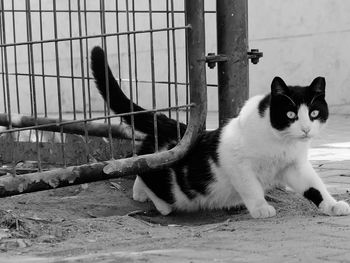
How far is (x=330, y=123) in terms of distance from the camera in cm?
797

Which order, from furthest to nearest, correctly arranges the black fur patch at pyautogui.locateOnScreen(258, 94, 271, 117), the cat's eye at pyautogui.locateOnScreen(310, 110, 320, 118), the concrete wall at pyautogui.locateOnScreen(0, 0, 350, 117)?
the concrete wall at pyautogui.locateOnScreen(0, 0, 350, 117)
the black fur patch at pyautogui.locateOnScreen(258, 94, 271, 117)
the cat's eye at pyautogui.locateOnScreen(310, 110, 320, 118)

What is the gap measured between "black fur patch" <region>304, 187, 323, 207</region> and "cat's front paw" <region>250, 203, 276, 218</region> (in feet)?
0.72

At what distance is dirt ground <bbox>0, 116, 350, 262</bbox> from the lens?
3.32 meters

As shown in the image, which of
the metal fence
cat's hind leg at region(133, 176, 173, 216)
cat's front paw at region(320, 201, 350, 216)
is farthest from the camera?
cat's hind leg at region(133, 176, 173, 216)

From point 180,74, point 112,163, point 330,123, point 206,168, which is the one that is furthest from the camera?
point 180,74

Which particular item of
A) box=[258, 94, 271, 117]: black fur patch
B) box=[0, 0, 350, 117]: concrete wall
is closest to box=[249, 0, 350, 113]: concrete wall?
box=[0, 0, 350, 117]: concrete wall

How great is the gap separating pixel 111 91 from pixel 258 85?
4.63 m

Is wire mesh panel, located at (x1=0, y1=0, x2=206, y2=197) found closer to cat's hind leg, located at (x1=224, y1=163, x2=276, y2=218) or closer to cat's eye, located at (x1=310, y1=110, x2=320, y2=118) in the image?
cat's hind leg, located at (x1=224, y1=163, x2=276, y2=218)

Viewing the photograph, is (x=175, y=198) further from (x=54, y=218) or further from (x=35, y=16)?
(x=35, y=16)

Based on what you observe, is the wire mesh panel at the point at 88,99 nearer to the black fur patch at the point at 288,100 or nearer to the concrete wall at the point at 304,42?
the black fur patch at the point at 288,100

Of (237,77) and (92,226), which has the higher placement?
(237,77)

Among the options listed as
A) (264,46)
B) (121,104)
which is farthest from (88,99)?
(264,46)

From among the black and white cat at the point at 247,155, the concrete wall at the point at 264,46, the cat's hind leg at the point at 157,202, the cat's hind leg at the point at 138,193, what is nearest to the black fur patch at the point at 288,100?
the black and white cat at the point at 247,155

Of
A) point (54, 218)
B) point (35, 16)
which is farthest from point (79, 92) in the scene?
point (54, 218)
